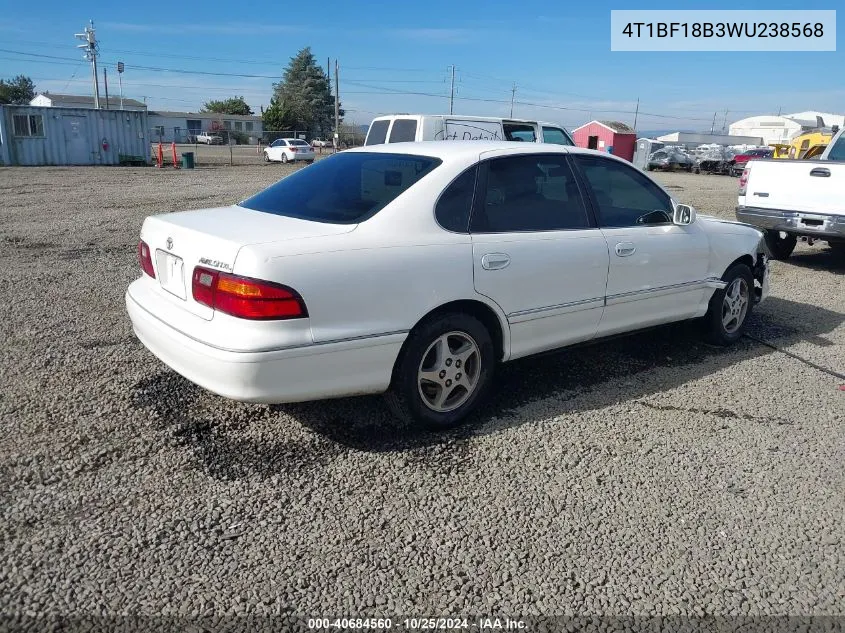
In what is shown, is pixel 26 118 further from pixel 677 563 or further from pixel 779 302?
pixel 677 563

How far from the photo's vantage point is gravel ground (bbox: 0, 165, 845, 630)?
2.53 meters

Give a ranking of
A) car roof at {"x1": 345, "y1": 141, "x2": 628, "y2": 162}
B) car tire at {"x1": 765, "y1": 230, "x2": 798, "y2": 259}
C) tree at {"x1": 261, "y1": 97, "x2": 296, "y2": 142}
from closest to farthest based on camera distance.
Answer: car roof at {"x1": 345, "y1": 141, "x2": 628, "y2": 162}
car tire at {"x1": 765, "y1": 230, "x2": 798, "y2": 259}
tree at {"x1": 261, "y1": 97, "x2": 296, "y2": 142}

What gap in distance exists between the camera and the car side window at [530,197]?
387 cm

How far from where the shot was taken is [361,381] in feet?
11.1

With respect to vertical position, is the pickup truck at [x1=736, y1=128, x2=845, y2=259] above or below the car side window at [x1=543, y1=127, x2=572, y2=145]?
below

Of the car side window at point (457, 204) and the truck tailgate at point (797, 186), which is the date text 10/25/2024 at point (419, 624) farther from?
the truck tailgate at point (797, 186)

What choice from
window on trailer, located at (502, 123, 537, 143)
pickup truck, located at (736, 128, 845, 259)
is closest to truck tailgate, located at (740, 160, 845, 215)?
pickup truck, located at (736, 128, 845, 259)

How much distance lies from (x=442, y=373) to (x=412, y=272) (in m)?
0.64

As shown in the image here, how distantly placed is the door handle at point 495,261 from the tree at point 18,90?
96.9m

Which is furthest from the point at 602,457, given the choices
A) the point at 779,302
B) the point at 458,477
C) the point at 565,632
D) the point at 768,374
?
the point at 779,302

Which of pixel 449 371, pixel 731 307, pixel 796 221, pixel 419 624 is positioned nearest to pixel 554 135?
pixel 796 221

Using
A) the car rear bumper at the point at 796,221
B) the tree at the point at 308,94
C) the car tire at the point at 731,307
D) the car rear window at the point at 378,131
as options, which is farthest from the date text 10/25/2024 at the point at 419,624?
the tree at the point at 308,94

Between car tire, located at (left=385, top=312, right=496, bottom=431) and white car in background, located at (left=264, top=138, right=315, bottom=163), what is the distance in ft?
111

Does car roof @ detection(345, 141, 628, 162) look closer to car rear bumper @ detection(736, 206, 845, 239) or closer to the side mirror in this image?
the side mirror
